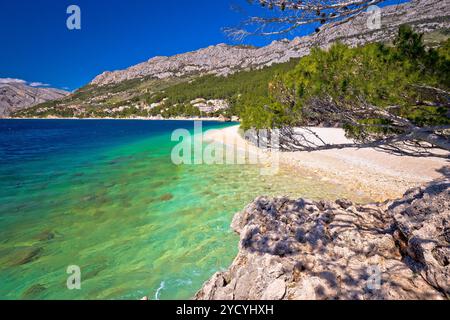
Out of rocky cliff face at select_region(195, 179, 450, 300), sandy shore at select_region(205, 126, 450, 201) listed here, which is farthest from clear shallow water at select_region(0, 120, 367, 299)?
rocky cliff face at select_region(195, 179, 450, 300)

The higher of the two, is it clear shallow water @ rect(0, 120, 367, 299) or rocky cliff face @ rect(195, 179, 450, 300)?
rocky cliff face @ rect(195, 179, 450, 300)

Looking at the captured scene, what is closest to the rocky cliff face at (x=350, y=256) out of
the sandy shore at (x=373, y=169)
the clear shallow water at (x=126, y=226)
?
the clear shallow water at (x=126, y=226)

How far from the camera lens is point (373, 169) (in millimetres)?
13469

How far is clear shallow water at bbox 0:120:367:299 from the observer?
5.88 m

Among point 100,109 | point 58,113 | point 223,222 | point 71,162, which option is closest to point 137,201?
point 223,222

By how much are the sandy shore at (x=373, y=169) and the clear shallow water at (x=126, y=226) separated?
1.13 m

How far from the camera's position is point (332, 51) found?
23.6 feet

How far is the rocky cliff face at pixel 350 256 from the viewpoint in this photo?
3.95m

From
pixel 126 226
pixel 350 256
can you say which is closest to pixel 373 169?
pixel 350 256

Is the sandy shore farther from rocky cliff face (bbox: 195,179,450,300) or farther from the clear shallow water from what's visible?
rocky cliff face (bbox: 195,179,450,300)

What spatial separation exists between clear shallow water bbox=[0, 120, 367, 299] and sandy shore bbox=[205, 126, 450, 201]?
1.13m

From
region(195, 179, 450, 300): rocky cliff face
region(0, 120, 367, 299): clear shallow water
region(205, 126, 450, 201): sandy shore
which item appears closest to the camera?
region(195, 179, 450, 300): rocky cliff face
